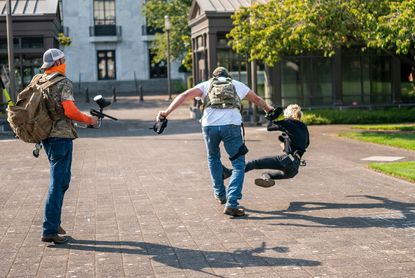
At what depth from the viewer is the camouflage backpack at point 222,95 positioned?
8250mm

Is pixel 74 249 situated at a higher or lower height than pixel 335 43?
lower

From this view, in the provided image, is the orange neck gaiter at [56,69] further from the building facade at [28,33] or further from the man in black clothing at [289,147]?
the building facade at [28,33]

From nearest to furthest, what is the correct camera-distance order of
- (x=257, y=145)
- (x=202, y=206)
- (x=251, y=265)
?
1. (x=251, y=265)
2. (x=202, y=206)
3. (x=257, y=145)

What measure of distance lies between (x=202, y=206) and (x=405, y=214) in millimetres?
2548

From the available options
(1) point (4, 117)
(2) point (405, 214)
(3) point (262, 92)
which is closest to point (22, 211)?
(2) point (405, 214)

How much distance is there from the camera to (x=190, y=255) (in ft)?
21.4

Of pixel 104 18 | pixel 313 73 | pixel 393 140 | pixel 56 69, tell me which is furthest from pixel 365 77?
pixel 104 18

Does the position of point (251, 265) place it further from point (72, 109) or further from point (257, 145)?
point (257, 145)

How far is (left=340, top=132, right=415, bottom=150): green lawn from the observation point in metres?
16.2

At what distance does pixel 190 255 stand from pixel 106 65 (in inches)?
1923

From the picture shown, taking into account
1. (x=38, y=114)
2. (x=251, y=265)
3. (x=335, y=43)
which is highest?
(x=335, y=43)

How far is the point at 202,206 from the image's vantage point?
29.3 feet

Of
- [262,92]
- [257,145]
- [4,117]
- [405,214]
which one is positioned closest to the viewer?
[405,214]

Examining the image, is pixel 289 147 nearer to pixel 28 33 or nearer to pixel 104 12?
pixel 28 33
